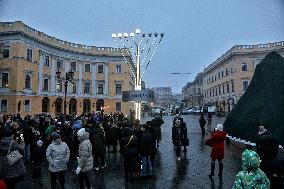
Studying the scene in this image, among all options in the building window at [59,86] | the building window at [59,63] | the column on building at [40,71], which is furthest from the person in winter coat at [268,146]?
the building window at [59,63]

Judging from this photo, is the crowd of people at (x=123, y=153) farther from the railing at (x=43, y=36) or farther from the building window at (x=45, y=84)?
the building window at (x=45, y=84)

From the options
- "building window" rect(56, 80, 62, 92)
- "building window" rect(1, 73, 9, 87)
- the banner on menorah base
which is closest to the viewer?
the banner on menorah base

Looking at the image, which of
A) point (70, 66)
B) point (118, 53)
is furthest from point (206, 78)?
point (70, 66)

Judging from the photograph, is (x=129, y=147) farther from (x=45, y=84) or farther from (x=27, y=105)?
(x=45, y=84)

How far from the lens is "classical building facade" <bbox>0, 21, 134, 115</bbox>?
128 ft

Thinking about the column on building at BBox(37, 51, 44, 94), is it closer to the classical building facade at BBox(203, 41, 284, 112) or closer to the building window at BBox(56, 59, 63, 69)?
the building window at BBox(56, 59, 63, 69)

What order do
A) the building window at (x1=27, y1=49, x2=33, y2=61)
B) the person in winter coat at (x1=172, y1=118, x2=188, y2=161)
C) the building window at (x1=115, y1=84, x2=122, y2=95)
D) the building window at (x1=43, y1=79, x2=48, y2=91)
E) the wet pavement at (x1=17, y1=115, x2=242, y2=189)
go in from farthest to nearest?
the building window at (x1=115, y1=84, x2=122, y2=95) → the building window at (x1=43, y1=79, x2=48, y2=91) → the building window at (x1=27, y1=49, x2=33, y2=61) → the person in winter coat at (x1=172, y1=118, x2=188, y2=161) → the wet pavement at (x1=17, y1=115, x2=242, y2=189)

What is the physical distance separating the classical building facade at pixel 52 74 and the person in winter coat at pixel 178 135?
17.0 meters

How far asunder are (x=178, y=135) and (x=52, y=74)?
38.1m

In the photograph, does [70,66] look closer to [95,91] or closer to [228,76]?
[95,91]

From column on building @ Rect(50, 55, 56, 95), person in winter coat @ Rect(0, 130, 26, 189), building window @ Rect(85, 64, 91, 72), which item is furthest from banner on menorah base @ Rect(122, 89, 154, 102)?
building window @ Rect(85, 64, 91, 72)

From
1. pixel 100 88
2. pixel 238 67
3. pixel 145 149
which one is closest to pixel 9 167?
pixel 145 149

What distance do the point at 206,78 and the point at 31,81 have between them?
5904 centimetres

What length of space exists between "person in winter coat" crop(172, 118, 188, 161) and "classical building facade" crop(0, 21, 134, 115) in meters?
17.0
